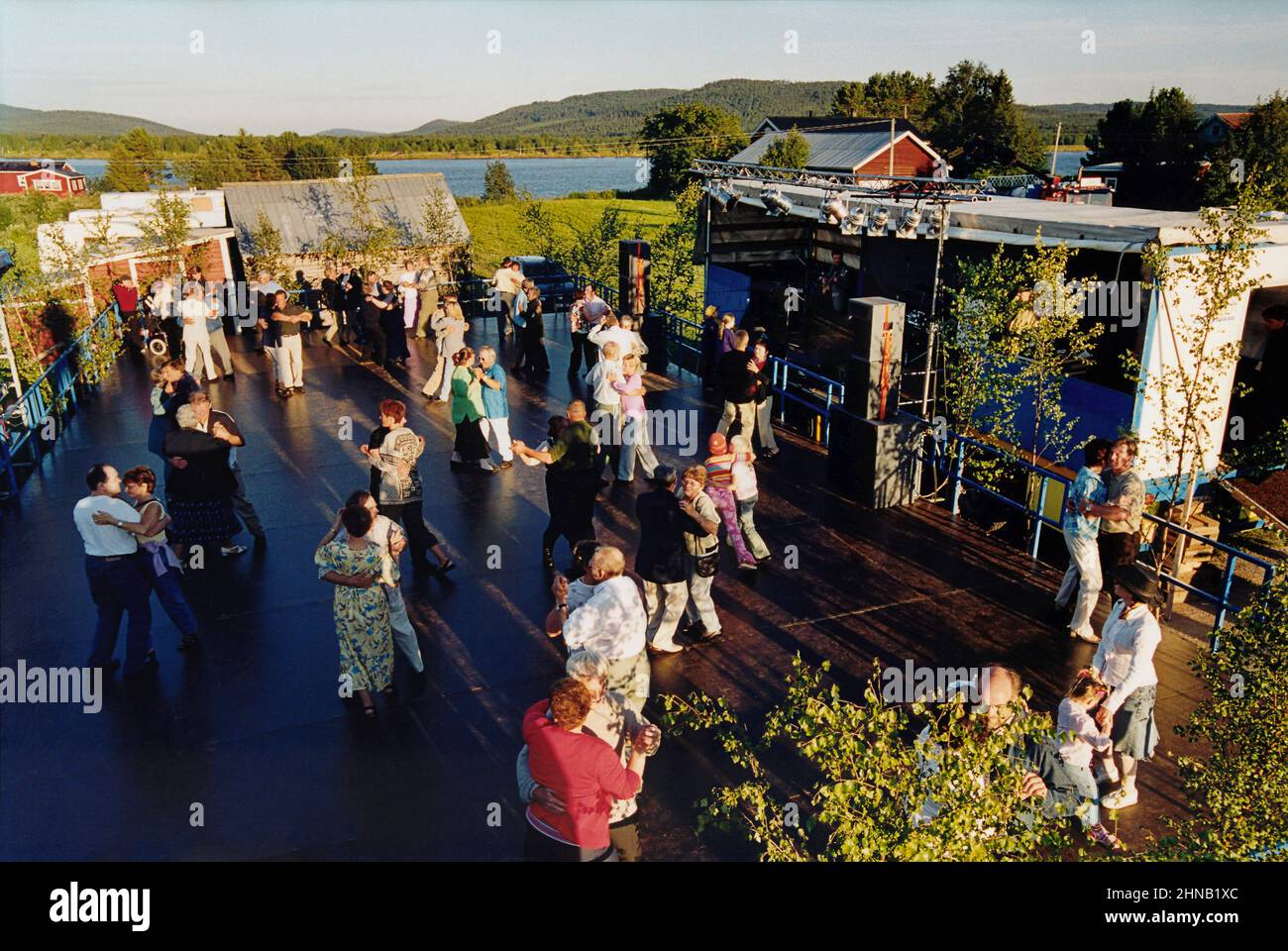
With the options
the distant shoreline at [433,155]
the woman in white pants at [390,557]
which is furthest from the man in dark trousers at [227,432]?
the distant shoreline at [433,155]

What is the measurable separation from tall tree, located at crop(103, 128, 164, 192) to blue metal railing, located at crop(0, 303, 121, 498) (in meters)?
70.4

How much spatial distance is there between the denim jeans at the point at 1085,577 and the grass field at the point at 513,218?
177 ft

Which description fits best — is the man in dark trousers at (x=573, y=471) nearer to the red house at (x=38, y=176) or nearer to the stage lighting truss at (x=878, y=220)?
the stage lighting truss at (x=878, y=220)

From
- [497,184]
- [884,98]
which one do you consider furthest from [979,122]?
[497,184]

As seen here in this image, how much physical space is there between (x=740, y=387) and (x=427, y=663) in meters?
4.75

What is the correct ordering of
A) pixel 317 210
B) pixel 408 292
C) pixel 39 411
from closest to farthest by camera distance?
pixel 39 411 < pixel 408 292 < pixel 317 210

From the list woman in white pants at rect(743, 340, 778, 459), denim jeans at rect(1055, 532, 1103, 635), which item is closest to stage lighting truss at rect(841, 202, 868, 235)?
woman in white pants at rect(743, 340, 778, 459)

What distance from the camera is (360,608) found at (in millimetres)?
6086

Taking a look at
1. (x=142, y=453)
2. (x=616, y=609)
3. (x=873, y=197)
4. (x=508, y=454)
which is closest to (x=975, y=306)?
(x=873, y=197)

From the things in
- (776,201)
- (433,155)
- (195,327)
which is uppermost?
(433,155)

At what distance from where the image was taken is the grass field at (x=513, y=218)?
64.8 m

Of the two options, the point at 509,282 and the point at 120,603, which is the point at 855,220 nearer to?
the point at 509,282

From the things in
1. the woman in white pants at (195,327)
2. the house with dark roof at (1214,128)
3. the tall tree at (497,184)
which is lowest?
the woman in white pants at (195,327)
